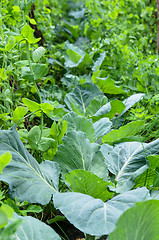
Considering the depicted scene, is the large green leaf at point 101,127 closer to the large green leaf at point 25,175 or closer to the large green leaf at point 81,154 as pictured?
the large green leaf at point 81,154

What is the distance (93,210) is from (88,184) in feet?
0.52

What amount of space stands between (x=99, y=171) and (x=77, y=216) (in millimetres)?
373

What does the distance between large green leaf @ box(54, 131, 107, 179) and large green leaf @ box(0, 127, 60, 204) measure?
0.07 meters

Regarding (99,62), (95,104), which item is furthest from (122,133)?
(99,62)

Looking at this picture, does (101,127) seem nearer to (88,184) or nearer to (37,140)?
(37,140)

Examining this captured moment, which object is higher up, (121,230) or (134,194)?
(121,230)

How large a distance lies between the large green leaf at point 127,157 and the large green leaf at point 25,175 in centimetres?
31

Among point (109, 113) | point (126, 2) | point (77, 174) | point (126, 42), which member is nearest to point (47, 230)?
point (77, 174)

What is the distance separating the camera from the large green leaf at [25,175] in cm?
123

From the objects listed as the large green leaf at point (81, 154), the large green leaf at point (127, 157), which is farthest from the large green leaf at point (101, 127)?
the large green leaf at point (81, 154)

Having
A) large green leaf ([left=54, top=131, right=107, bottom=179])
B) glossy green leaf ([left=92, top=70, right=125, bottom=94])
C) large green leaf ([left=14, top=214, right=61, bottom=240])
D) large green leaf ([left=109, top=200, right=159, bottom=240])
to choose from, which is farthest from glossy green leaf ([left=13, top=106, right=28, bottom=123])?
glossy green leaf ([left=92, top=70, right=125, bottom=94])

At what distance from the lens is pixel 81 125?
1.61 m

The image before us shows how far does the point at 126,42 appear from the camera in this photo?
3145mm

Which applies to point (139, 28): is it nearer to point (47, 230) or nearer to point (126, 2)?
point (126, 2)
